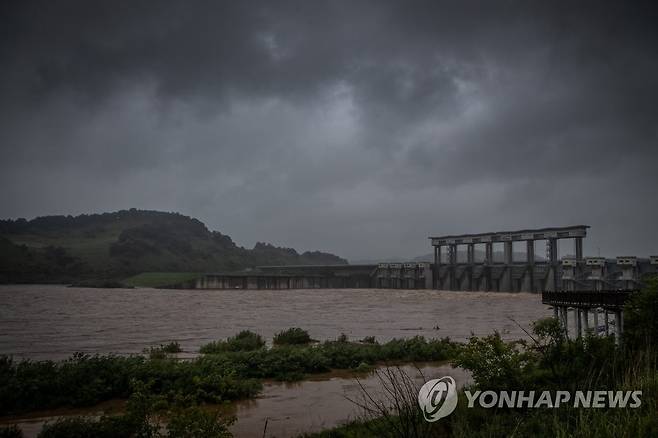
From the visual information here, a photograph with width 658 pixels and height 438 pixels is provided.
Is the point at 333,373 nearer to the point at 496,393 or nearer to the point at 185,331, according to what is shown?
the point at 496,393

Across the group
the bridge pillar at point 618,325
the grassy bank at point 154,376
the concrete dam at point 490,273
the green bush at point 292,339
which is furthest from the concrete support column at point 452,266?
the bridge pillar at point 618,325

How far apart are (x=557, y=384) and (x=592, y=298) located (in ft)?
16.8

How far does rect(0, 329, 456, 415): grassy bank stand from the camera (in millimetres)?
11141

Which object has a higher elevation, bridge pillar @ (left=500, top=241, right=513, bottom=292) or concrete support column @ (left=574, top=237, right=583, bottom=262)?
→ concrete support column @ (left=574, top=237, right=583, bottom=262)

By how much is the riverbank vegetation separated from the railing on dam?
2.85 feet

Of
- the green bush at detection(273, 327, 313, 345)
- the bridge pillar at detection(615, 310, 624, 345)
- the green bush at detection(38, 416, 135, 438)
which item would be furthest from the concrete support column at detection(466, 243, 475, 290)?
the green bush at detection(38, 416, 135, 438)

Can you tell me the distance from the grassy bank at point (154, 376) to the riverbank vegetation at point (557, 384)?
1.86 meters

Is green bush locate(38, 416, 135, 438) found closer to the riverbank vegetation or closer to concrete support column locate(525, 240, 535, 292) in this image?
the riverbank vegetation

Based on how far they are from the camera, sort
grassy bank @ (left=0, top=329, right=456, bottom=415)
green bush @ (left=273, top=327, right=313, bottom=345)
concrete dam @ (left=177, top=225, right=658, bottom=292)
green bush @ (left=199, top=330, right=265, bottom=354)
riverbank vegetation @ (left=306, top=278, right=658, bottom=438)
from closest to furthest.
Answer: riverbank vegetation @ (left=306, top=278, right=658, bottom=438)
grassy bank @ (left=0, top=329, right=456, bottom=415)
green bush @ (left=199, top=330, right=265, bottom=354)
green bush @ (left=273, top=327, right=313, bottom=345)
concrete dam @ (left=177, top=225, right=658, bottom=292)

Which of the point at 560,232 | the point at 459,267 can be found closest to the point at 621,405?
the point at 560,232

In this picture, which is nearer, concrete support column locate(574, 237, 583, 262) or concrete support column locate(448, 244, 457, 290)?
concrete support column locate(574, 237, 583, 262)

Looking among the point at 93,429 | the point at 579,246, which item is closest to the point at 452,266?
the point at 579,246

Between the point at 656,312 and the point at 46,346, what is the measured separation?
23.1 meters

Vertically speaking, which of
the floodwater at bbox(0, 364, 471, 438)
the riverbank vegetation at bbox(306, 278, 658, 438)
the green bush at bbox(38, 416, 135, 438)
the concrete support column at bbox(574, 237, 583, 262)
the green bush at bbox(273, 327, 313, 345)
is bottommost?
the green bush at bbox(273, 327, 313, 345)
